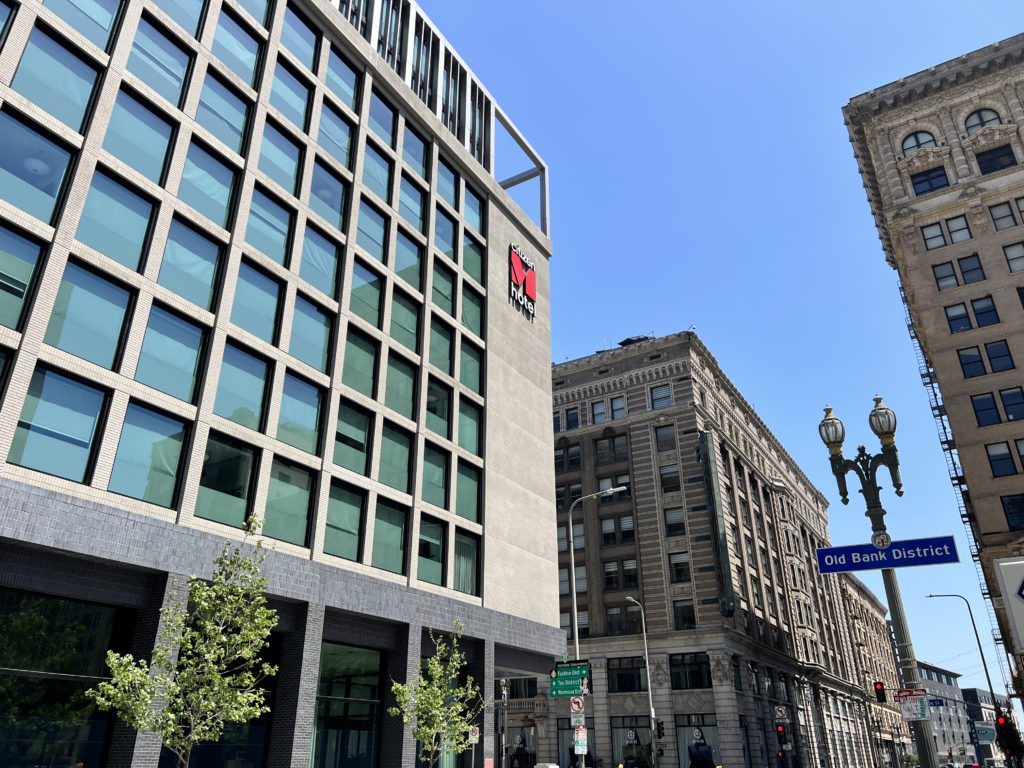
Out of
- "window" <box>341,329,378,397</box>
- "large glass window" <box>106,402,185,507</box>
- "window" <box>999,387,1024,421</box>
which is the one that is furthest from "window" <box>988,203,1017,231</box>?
"large glass window" <box>106,402,185,507</box>

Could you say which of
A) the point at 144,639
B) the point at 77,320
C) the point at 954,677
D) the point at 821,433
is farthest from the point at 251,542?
the point at 954,677

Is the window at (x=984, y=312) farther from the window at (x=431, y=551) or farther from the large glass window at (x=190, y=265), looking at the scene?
the large glass window at (x=190, y=265)

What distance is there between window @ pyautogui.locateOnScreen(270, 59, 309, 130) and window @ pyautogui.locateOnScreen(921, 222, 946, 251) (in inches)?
1888

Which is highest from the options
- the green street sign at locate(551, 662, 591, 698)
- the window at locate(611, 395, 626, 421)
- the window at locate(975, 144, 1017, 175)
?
the window at locate(975, 144, 1017, 175)

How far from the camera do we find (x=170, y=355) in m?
21.5

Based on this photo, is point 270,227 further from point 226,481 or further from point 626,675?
point 626,675

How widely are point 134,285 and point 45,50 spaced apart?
6.66 meters

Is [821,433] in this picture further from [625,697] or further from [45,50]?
[625,697]

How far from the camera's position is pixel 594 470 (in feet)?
227

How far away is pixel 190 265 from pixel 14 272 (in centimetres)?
518

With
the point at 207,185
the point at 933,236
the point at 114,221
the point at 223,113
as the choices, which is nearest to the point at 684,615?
the point at 933,236

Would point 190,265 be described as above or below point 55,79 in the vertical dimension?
below

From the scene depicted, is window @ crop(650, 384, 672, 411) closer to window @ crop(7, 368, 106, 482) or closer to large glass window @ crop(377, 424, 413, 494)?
large glass window @ crop(377, 424, 413, 494)

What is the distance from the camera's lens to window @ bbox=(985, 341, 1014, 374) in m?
50.3
